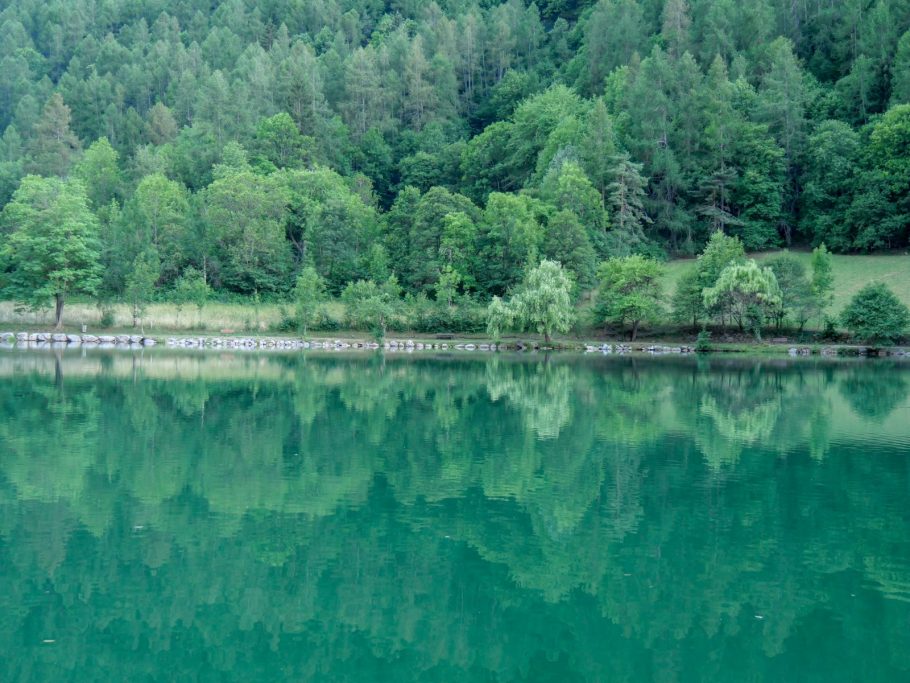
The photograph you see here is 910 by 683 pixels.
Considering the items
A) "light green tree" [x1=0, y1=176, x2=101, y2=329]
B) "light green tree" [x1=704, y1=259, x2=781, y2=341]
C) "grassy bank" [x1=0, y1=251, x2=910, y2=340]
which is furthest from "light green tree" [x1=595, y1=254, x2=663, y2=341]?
"light green tree" [x1=0, y1=176, x2=101, y2=329]

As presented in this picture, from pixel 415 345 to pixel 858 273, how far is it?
129 feet

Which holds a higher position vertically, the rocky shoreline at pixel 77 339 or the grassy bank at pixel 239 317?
the grassy bank at pixel 239 317

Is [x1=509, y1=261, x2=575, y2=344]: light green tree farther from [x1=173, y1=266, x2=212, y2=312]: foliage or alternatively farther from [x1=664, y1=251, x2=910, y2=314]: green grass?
[x1=173, y1=266, x2=212, y2=312]: foliage

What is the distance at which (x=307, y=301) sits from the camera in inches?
2670

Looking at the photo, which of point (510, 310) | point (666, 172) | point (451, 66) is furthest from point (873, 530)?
point (451, 66)

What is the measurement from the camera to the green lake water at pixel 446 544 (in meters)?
10.0

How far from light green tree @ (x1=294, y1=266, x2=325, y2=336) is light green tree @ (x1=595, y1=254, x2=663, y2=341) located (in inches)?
879

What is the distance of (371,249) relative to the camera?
280 feet

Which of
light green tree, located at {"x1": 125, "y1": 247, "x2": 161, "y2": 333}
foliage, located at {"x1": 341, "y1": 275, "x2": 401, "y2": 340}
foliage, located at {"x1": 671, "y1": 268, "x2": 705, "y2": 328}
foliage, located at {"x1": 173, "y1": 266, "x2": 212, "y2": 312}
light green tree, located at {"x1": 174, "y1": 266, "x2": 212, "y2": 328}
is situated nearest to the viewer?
light green tree, located at {"x1": 125, "y1": 247, "x2": 161, "y2": 333}

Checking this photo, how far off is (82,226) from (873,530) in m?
65.8

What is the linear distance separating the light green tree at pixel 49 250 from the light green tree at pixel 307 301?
51.2ft

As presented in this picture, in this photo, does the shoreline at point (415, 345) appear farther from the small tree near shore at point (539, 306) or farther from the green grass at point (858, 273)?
A: the green grass at point (858, 273)

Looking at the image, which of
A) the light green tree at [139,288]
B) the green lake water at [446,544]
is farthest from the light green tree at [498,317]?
the green lake water at [446,544]

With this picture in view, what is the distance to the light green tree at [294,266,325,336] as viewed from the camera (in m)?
67.6
